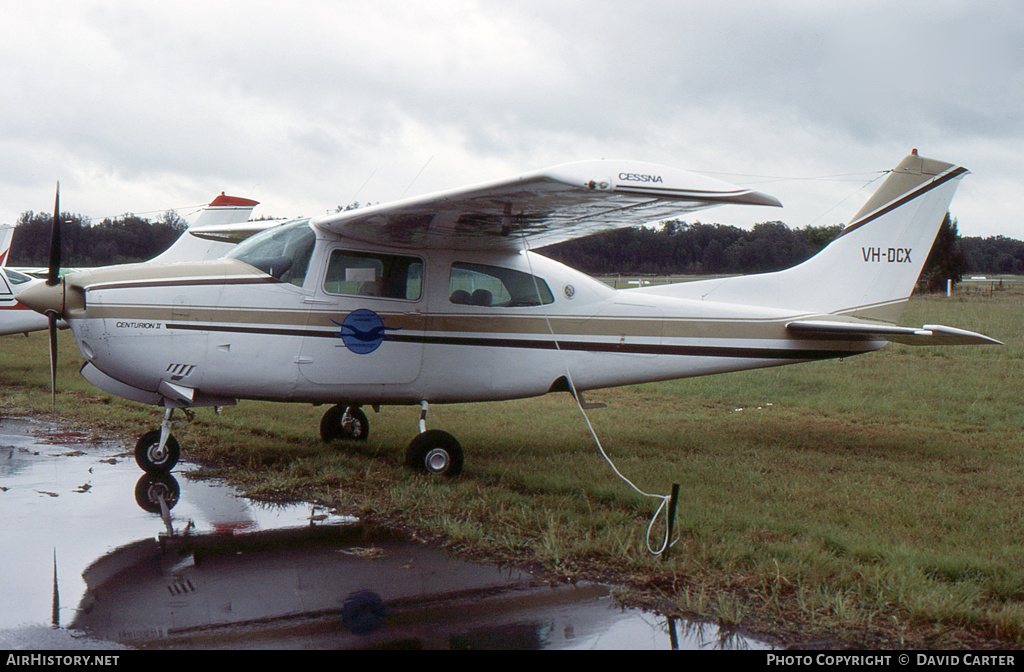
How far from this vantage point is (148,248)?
1336 inches

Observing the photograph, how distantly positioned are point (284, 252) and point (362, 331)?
1.02m

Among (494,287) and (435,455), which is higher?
(494,287)

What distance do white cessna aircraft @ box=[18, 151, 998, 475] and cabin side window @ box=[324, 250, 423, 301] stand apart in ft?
0.04

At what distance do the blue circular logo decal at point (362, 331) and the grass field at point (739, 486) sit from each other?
1182mm

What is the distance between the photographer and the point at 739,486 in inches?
262

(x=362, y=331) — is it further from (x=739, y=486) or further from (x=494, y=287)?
(x=739, y=486)

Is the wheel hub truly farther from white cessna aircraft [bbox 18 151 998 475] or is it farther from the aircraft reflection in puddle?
the aircraft reflection in puddle

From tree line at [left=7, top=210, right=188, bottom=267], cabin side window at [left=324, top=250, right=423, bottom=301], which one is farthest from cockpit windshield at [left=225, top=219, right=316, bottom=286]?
tree line at [left=7, top=210, right=188, bottom=267]

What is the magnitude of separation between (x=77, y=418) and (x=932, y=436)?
10.9 metres

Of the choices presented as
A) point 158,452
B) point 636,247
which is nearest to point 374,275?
point 158,452

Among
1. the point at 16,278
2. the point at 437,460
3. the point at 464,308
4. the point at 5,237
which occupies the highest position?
the point at 5,237

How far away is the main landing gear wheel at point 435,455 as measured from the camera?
22.6 ft
